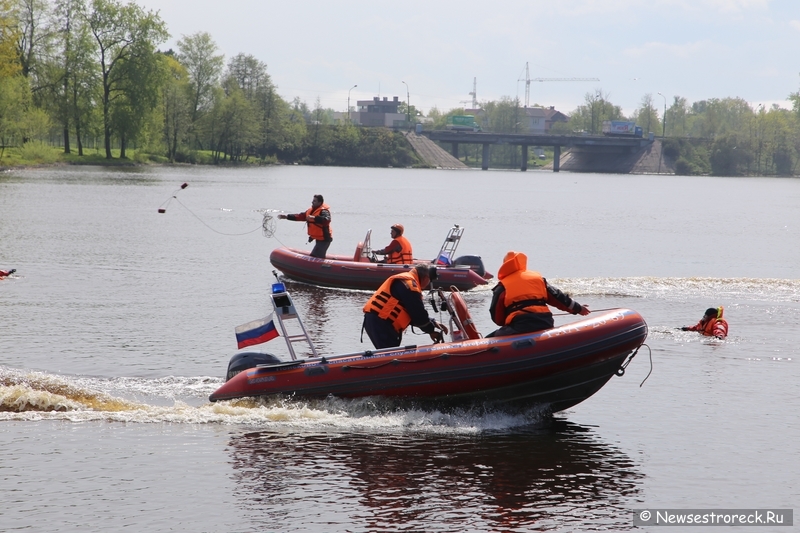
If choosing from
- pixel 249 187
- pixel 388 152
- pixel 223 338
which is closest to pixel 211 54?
pixel 249 187

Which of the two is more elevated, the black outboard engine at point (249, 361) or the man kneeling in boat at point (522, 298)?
the man kneeling in boat at point (522, 298)

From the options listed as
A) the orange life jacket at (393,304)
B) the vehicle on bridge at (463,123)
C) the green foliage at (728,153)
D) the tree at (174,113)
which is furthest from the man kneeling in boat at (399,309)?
the vehicle on bridge at (463,123)

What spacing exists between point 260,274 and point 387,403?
13.8 metres

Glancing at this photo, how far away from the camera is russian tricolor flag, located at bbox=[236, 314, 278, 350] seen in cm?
1018

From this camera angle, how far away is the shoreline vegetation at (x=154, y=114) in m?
70.6

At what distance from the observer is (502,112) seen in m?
192

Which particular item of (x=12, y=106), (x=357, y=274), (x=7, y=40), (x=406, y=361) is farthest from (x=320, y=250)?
(x=7, y=40)

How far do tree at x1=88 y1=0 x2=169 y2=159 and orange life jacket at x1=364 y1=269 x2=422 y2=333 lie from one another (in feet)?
236

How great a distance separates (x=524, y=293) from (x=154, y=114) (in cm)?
7411

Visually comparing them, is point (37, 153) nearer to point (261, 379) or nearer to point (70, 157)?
point (70, 157)

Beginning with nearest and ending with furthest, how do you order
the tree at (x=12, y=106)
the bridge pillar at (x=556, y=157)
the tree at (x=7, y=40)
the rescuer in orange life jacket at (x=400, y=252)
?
the rescuer in orange life jacket at (x=400, y=252) → the tree at (x=12, y=106) → the tree at (x=7, y=40) → the bridge pillar at (x=556, y=157)

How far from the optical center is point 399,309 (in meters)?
10.6

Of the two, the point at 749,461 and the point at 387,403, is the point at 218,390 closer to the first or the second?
the point at 387,403

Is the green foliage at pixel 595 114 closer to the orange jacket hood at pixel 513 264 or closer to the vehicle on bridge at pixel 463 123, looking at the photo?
the vehicle on bridge at pixel 463 123
